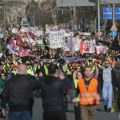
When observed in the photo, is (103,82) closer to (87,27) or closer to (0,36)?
(0,36)

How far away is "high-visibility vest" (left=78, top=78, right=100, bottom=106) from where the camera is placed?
13492 mm

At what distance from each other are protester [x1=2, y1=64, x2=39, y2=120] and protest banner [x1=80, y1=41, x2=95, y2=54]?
2408 cm

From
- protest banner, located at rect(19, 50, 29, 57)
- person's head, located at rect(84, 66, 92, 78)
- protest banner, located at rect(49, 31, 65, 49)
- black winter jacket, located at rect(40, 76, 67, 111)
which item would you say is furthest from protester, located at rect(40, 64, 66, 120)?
protest banner, located at rect(49, 31, 65, 49)

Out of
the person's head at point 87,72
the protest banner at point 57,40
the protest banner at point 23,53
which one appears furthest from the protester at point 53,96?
the protest banner at point 57,40

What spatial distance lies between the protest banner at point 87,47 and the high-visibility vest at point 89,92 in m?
22.6

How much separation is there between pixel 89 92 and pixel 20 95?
190 centimetres

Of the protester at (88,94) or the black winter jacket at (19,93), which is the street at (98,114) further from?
the black winter jacket at (19,93)

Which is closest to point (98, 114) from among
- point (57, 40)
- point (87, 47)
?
point (87, 47)

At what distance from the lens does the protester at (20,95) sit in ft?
39.4

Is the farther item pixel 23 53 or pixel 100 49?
pixel 100 49

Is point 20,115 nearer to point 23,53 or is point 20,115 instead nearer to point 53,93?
point 53,93

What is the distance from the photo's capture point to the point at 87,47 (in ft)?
120

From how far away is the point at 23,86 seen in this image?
39.5 ft

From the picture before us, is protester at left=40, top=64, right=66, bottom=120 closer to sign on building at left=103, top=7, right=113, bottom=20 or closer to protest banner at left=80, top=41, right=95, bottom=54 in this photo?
protest banner at left=80, top=41, right=95, bottom=54
